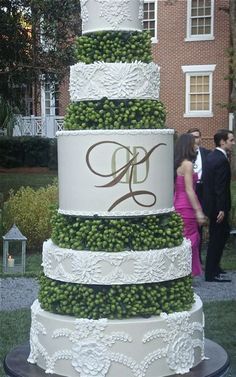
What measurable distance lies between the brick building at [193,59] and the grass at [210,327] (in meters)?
21.3

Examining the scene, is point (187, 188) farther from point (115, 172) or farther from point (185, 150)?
point (115, 172)

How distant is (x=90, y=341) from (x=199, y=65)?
25.7m

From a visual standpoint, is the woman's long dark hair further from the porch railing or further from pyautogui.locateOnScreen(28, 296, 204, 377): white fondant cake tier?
the porch railing

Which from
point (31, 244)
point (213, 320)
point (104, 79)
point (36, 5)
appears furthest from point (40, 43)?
point (104, 79)

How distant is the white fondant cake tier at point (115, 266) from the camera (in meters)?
4.69

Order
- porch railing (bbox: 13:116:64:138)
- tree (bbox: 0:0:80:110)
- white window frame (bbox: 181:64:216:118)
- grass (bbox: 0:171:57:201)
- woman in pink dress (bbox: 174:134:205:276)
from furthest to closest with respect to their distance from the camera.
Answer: porch railing (bbox: 13:116:64:138), white window frame (bbox: 181:64:216:118), grass (bbox: 0:171:57:201), tree (bbox: 0:0:80:110), woman in pink dress (bbox: 174:134:205:276)

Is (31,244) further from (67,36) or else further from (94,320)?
(94,320)

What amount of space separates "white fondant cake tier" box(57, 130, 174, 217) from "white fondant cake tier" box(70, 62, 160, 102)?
269mm

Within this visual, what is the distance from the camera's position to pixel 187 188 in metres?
8.22

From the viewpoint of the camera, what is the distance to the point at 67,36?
56.8ft

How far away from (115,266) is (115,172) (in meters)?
0.62

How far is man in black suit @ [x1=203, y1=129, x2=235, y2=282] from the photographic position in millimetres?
9156

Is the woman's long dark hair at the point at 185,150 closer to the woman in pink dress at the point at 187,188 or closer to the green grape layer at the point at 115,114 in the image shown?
the woman in pink dress at the point at 187,188

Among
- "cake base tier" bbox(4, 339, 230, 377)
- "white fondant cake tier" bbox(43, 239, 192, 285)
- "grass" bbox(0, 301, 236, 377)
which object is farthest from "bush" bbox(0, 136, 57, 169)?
"white fondant cake tier" bbox(43, 239, 192, 285)
